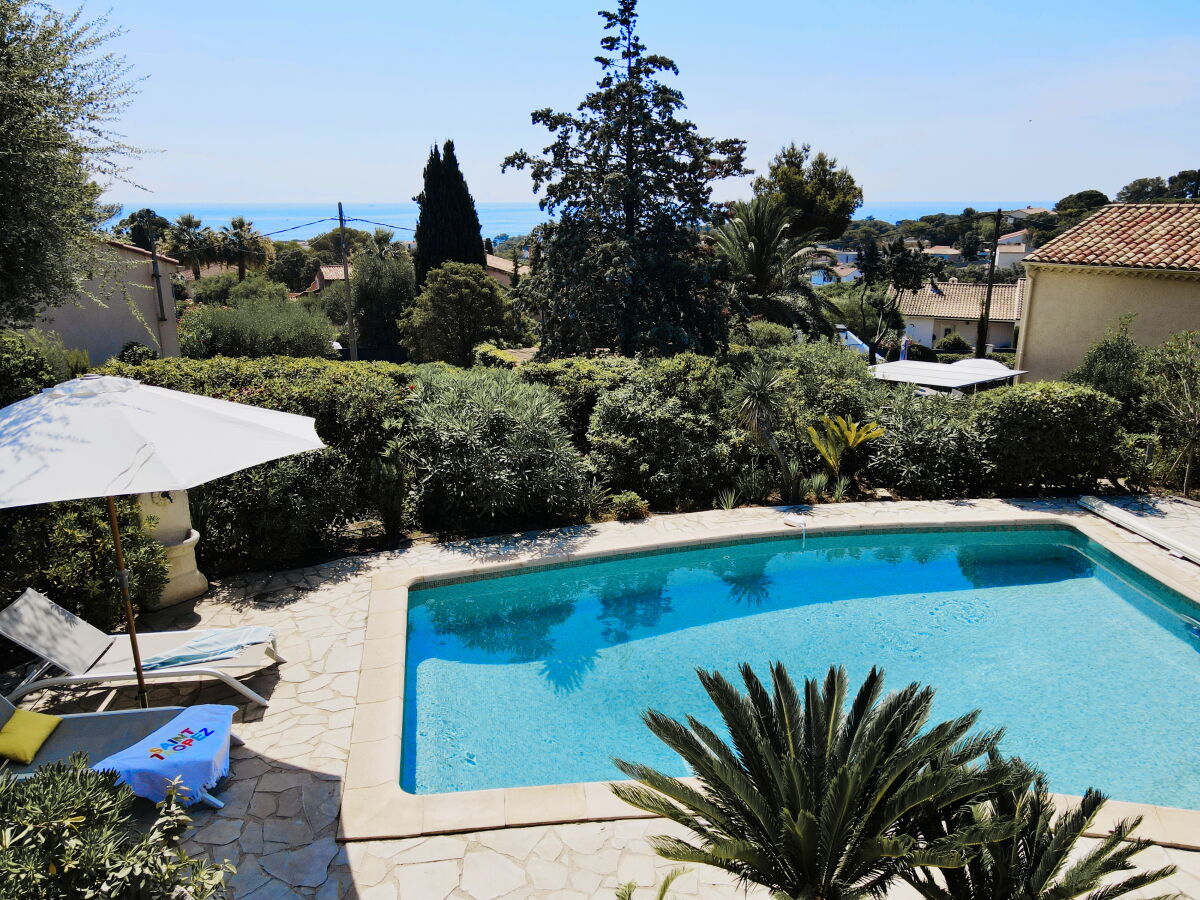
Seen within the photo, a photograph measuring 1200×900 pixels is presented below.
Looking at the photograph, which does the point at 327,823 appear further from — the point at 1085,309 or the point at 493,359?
the point at 1085,309

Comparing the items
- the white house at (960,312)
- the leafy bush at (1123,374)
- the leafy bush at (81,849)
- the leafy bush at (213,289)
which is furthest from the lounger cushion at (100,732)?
the white house at (960,312)

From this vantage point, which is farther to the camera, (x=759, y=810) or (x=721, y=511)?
(x=721, y=511)

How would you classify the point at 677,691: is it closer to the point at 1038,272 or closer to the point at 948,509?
the point at 948,509

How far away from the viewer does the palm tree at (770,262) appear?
25.9 metres

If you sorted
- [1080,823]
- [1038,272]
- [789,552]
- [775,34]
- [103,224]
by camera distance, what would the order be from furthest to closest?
[1038,272], [775,34], [789,552], [103,224], [1080,823]

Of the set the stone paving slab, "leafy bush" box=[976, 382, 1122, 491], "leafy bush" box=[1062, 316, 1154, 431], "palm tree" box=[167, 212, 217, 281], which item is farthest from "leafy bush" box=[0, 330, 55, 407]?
"palm tree" box=[167, 212, 217, 281]

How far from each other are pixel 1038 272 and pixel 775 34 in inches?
341

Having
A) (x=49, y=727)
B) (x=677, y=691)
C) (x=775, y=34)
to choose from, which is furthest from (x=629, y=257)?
(x=49, y=727)

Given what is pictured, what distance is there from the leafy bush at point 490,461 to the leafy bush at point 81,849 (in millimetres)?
7289

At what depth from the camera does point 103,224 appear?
883 cm

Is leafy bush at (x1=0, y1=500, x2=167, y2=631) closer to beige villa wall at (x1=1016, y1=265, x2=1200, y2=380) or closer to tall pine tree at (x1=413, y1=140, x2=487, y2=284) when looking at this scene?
beige villa wall at (x1=1016, y1=265, x2=1200, y2=380)

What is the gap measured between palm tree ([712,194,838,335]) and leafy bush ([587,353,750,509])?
13.3 metres

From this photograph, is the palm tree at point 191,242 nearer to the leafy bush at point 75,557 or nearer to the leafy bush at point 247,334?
the leafy bush at point 247,334

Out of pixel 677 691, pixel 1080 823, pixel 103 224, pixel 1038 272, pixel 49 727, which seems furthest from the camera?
pixel 1038 272
